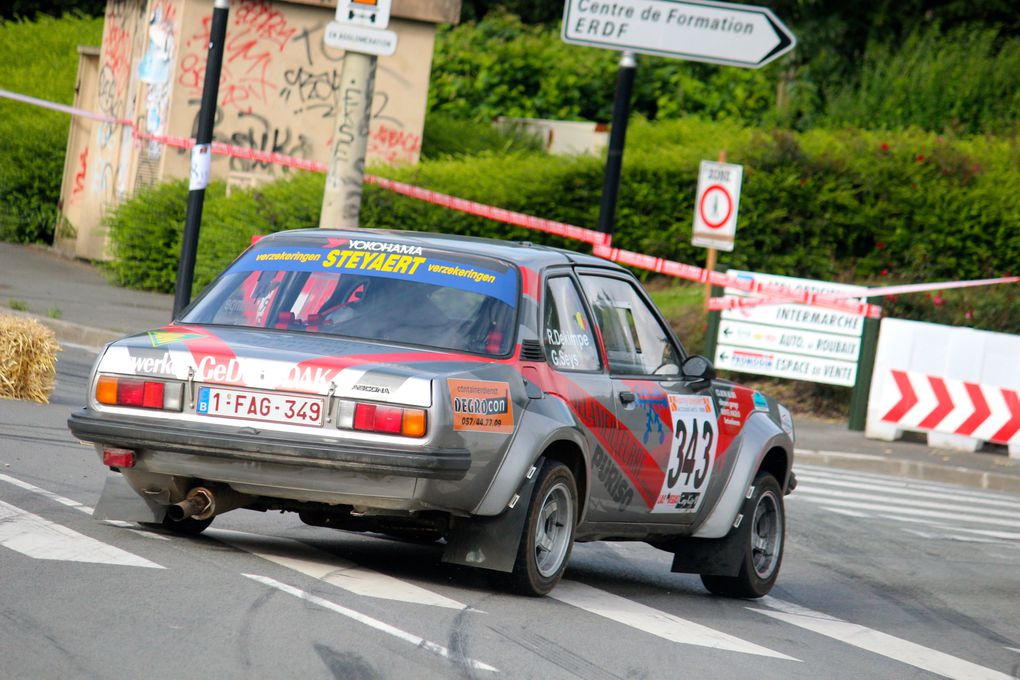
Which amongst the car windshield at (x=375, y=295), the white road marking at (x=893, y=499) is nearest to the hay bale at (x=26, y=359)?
the car windshield at (x=375, y=295)

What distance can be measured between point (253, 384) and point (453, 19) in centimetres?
1845

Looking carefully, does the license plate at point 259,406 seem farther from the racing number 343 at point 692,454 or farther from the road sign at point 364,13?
the road sign at point 364,13

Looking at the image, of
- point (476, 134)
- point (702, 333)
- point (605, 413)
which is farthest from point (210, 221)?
point (605, 413)

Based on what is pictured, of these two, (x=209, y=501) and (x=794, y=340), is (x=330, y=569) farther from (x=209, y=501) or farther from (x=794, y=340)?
(x=794, y=340)

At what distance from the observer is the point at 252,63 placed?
25031mm

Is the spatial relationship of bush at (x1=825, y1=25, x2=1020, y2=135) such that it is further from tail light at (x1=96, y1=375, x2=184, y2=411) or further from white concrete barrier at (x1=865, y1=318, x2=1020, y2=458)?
tail light at (x1=96, y1=375, x2=184, y2=411)

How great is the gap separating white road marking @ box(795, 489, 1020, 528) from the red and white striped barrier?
4.31m

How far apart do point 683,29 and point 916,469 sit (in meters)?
5.07

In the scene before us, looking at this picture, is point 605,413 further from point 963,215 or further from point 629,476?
point 963,215

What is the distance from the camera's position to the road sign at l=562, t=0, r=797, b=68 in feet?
49.7

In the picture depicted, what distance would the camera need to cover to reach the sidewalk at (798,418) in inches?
653

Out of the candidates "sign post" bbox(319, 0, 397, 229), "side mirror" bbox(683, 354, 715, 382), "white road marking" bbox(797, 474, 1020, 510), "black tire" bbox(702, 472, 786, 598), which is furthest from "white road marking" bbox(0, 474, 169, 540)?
"white road marking" bbox(797, 474, 1020, 510)

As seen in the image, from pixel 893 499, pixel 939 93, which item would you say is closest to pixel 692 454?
pixel 893 499

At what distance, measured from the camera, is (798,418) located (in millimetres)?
19609
